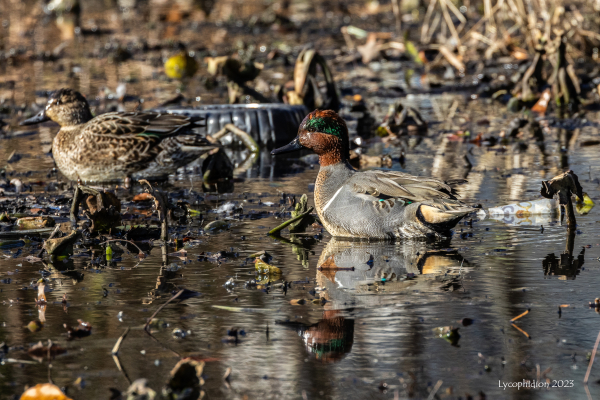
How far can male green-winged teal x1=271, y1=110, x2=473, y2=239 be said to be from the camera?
6.85 m

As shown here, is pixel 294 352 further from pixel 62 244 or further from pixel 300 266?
pixel 62 244

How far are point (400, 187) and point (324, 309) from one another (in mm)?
1851

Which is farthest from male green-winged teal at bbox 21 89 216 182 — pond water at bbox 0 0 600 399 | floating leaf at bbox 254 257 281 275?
floating leaf at bbox 254 257 281 275

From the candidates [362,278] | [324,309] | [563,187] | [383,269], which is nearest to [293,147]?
[383,269]

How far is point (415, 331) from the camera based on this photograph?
495cm

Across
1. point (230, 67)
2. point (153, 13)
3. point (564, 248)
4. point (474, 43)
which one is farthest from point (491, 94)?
point (153, 13)

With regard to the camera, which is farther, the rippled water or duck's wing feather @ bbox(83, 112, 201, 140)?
duck's wing feather @ bbox(83, 112, 201, 140)

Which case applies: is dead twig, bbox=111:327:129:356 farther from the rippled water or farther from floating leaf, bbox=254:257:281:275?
floating leaf, bbox=254:257:281:275

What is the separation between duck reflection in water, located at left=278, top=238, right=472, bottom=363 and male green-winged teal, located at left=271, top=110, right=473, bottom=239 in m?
0.12

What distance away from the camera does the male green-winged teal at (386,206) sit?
22.5 ft

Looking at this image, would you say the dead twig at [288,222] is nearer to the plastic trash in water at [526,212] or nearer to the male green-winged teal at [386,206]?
the male green-winged teal at [386,206]

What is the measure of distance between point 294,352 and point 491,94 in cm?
1231

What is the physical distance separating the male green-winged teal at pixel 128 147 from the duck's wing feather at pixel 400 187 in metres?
3.20

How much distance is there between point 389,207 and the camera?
692 centimetres
